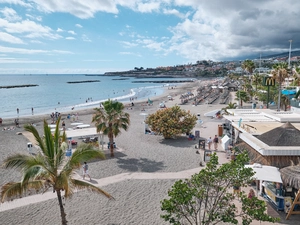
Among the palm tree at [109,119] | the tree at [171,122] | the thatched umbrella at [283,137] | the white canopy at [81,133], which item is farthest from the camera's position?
the tree at [171,122]

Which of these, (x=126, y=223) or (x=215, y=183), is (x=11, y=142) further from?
(x=215, y=183)

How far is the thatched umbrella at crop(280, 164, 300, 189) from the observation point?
9.63 meters

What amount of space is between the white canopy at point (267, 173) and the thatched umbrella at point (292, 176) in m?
0.26

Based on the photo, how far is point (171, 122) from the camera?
21.9m

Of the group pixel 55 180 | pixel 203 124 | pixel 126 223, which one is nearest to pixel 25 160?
pixel 55 180

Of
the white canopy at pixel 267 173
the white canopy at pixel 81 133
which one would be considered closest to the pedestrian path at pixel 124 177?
the white canopy at pixel 267 173

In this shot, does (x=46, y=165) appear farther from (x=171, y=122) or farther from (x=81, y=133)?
(x=171, y=122)

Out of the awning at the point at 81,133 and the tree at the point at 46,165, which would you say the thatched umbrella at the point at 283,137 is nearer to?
the tree at the point at 46,165

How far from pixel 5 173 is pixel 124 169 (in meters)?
6.95

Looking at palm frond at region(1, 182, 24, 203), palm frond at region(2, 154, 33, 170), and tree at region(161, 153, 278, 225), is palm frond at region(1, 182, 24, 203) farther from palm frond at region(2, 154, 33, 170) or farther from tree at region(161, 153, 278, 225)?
tree at region(161, 153, 278, 225)

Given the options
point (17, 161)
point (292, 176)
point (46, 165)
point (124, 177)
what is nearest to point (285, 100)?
point (292, 176)

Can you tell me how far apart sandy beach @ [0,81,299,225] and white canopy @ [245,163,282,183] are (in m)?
1.53

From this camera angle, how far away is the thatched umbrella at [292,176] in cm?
963

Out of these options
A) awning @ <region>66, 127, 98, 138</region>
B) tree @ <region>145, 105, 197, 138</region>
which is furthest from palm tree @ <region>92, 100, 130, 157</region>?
tree @ <region>145, 105, 197, 138</region>
